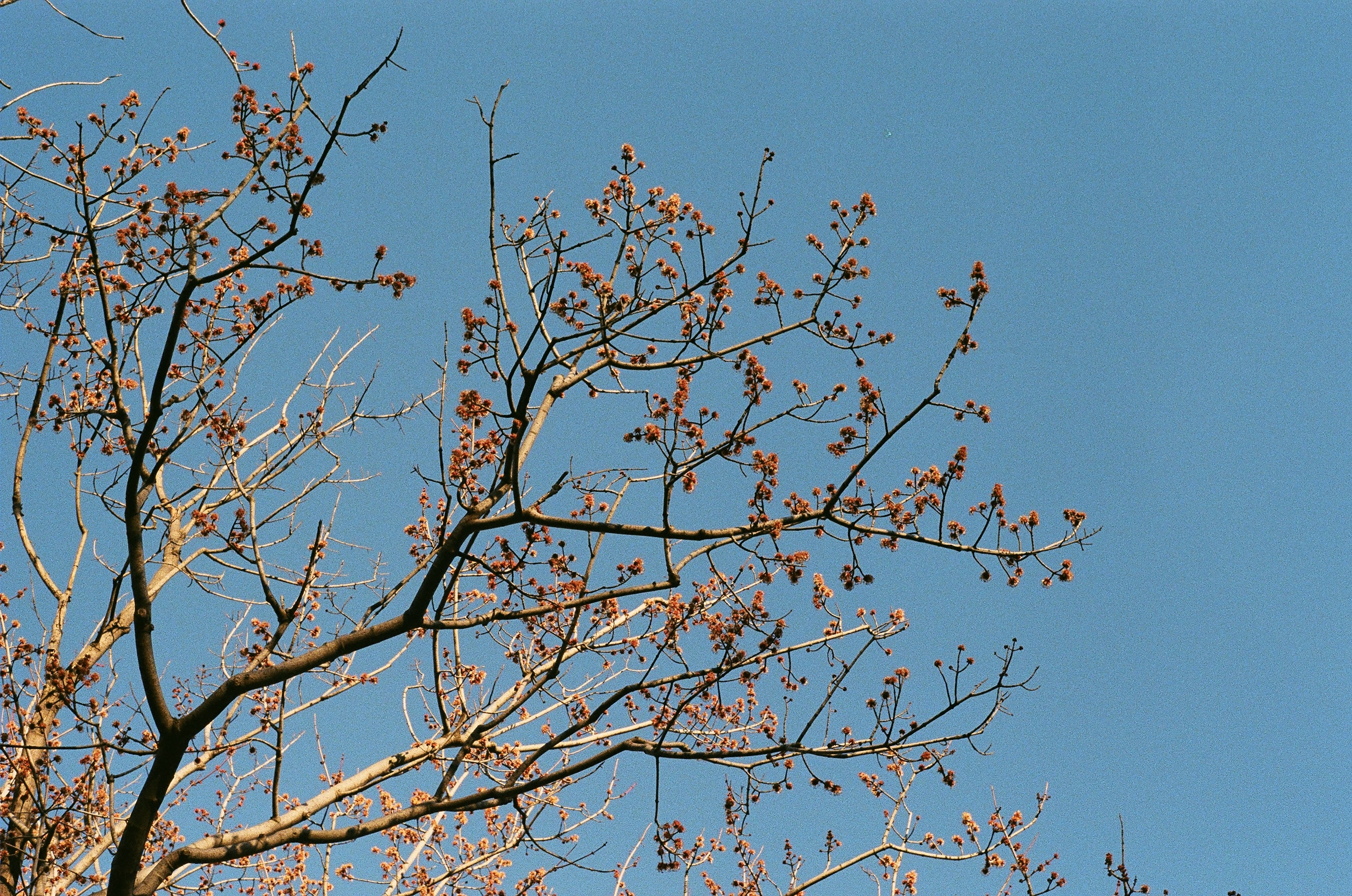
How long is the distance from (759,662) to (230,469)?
3.18 m

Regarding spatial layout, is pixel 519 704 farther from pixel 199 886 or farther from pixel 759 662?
pixel 199 886

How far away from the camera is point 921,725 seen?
497cm

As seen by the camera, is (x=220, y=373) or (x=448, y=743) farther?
(x=220, y=373)

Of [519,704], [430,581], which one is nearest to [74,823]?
[519,704]

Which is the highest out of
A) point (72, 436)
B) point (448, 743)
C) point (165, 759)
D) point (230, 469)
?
point (72, 436)

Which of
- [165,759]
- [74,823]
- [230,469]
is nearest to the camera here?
[165,759]

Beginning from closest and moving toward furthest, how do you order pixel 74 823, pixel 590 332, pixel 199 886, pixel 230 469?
pixel 590 332, pixel 230 469, pixel 74 823, pixel 199 886

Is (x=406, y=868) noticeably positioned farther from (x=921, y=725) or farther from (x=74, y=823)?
(x=921, y=725)

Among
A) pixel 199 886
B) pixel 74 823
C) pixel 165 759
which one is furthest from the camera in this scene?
pixel 199 886

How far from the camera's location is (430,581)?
466cm

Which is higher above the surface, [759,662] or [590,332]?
[590,332]

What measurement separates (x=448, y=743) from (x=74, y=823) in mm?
2972

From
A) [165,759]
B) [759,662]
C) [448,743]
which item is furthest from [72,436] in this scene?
[759,662]

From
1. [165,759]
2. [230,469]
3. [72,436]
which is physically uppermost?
[72,436]
